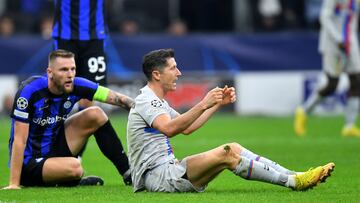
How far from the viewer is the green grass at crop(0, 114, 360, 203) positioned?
834 centimetres

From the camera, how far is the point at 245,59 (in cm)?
Result: 2122

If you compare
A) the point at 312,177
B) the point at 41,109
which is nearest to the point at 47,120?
the point at 41,109

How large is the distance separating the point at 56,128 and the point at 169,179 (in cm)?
154

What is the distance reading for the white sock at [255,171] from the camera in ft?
27.1

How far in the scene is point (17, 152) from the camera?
29.6 ft

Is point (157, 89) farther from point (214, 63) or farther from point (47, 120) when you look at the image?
point (214, 63)

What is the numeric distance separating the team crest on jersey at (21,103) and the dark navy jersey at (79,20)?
7.73ft

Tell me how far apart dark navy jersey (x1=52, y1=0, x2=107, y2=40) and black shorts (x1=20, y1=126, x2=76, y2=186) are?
210cm

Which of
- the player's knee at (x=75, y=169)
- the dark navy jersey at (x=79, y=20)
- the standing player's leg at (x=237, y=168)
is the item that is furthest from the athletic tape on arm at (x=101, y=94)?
the dark navy jersey at (x=79, y=20)

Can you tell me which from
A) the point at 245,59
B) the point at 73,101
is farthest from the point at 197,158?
the point at 245,59

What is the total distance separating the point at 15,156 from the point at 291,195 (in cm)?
256

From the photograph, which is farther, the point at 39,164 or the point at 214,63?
the point at 214,63

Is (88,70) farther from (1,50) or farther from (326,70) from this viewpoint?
(1,50)

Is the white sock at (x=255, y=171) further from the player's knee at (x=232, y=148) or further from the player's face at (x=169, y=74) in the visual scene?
the player's face at (x=169, y=74)
